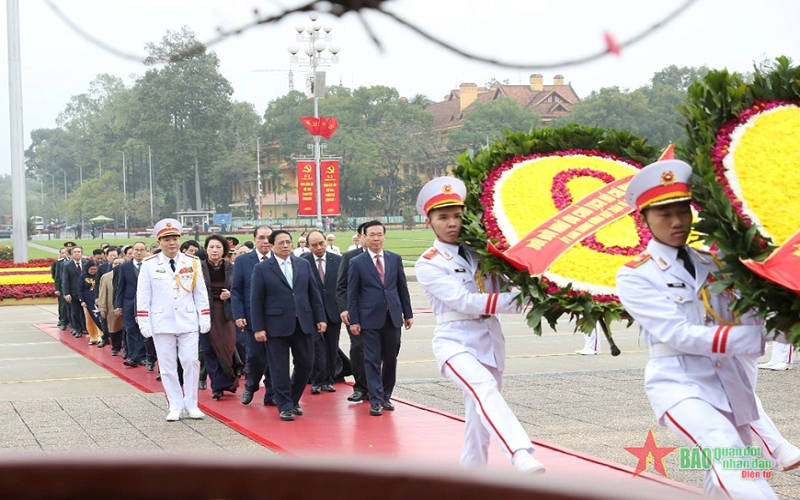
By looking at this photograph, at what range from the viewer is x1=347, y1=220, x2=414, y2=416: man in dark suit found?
31.2 feet

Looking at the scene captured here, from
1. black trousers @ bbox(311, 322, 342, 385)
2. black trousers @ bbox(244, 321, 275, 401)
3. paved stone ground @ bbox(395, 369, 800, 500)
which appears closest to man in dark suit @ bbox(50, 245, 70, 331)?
black trousers @ bbox(311, 322, 342, 385)

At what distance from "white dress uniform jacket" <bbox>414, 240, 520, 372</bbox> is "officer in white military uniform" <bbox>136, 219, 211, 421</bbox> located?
3968 mm

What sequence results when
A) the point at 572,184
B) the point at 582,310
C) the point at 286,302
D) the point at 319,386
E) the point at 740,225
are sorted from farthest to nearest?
the point at 319,386 → the point at 286,302 → the point at 572,184 → the point at 582,310 → the point at 740,225

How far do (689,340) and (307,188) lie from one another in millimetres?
30729

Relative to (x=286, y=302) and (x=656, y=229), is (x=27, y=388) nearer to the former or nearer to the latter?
(x=286, y=302)

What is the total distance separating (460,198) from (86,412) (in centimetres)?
514

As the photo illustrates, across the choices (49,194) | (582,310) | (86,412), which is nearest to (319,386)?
(86,412)

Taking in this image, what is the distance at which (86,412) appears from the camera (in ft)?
31.8

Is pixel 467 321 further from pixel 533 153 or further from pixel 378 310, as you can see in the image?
pixel 378 310

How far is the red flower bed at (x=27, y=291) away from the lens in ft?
91.4

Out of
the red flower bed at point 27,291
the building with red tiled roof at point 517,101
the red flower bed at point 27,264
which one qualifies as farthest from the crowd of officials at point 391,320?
the red flower bed at point 27,264

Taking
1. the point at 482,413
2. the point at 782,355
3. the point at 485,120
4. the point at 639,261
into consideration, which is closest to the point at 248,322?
the point at 482,413

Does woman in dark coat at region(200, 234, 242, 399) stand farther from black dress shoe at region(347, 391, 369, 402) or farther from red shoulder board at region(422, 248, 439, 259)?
red shoulder board at region(422, 248, 439, 259)

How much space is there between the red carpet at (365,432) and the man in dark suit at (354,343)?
192mm
